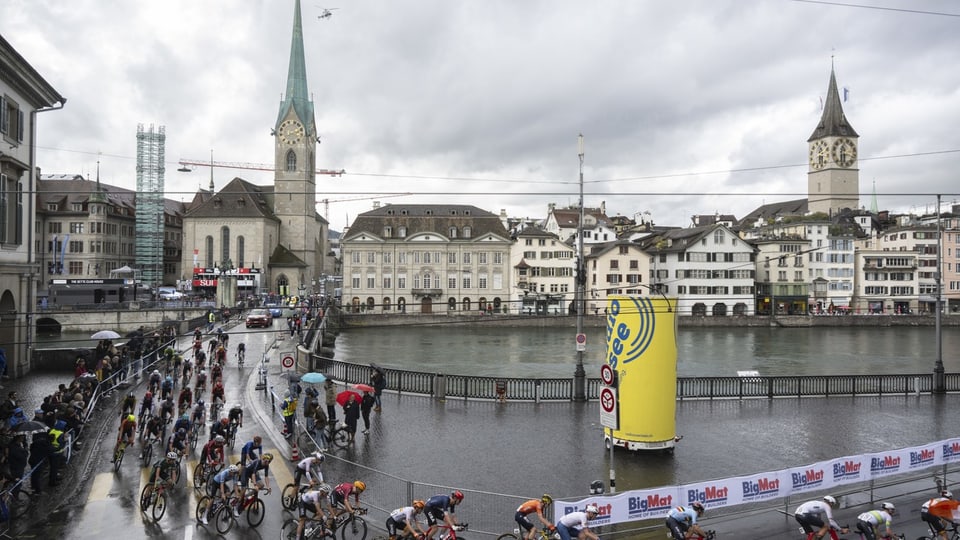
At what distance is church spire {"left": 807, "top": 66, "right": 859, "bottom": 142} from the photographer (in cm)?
14250

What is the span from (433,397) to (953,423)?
16.5 metres

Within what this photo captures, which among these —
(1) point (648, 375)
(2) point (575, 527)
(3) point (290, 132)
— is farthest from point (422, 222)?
(2) point (575, 527)

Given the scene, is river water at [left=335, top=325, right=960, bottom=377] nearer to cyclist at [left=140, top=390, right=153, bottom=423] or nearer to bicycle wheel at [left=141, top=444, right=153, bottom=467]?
cyclist at [left=140, top=390, right=153, bottom=423]

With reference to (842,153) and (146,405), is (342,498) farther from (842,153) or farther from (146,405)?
(842,153)

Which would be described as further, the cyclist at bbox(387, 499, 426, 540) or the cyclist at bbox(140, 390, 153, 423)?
the cyclist at bbox(140, 390, 153, 423)

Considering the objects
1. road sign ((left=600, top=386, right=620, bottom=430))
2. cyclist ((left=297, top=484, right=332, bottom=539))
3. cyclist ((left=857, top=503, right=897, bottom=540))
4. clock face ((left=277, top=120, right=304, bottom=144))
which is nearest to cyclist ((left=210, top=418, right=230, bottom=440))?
cyclist ((left=297, top=484, right=332, bottom=539))

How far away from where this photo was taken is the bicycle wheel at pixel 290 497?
12.7 m

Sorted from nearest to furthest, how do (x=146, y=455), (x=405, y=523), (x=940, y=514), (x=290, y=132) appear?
(x=405, y=523) → (x=940, y=514) → (x=146, y=455) → (x=290, y=132)

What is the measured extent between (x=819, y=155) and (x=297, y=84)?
107477 millimetres

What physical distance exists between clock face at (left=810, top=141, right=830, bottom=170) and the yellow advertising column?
145 metres

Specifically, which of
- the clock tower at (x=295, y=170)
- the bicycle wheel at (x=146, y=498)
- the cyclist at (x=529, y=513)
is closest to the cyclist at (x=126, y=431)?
the bicycle wheel at (x=146, y=498)

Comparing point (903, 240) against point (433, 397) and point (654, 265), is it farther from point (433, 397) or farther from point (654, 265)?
point (433, 397)

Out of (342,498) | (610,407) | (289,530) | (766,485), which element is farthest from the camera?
(610,407)

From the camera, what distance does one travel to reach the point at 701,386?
1014 inches
